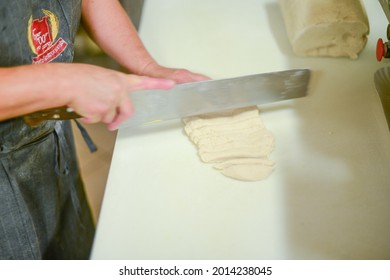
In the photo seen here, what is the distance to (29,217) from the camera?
854mm

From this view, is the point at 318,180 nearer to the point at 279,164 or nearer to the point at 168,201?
the point at 279,164

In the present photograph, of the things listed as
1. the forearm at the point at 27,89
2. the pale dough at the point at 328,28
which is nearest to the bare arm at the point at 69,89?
the forearm at the point at 27,89

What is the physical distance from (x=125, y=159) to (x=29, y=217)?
22cm

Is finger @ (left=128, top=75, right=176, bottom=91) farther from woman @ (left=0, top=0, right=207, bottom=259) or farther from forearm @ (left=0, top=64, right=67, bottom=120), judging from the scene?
forearm @ (left=0, top=64, right=67, bottom=120)

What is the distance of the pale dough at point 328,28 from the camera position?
919mm

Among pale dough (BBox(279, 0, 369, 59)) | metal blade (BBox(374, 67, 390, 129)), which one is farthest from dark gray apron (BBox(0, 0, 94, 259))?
metal blade (BBox(374, 67, 390, 129))

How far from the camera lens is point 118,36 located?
0.93m

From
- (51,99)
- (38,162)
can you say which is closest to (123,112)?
(51,99)

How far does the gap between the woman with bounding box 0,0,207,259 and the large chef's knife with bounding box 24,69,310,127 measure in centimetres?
4

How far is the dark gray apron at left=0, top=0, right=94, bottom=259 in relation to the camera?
0.70 meters

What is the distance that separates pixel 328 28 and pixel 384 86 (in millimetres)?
168

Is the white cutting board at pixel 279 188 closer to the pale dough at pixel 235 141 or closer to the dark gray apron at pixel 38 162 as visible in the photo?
the pale dough at pixel 235 141

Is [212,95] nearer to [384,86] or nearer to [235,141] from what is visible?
[235,141]
